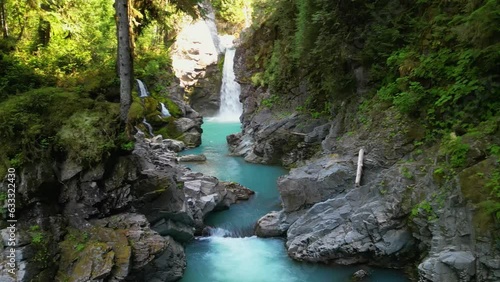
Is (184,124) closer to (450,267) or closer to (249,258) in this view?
(249,258)

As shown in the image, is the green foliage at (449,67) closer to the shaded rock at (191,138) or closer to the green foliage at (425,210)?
the green foliage at (425,210)

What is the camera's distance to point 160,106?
2666 centimetres

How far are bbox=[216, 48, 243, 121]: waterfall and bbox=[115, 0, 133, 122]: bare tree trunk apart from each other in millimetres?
25370

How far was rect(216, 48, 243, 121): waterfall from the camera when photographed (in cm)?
3478

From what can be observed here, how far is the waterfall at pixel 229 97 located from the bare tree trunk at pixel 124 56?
25370mm

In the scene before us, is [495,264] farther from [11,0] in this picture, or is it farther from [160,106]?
[160,106]

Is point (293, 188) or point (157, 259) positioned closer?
point (157, 259)

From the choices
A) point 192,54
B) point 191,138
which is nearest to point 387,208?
point 191,138

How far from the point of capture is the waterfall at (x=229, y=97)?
34.8 metres

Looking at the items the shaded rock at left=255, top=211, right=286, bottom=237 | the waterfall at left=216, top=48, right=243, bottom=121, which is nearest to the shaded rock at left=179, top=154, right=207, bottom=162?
the shaded rock at left=255, top=211, right=286, bottom=237

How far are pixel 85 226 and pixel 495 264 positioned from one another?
27.8 ft

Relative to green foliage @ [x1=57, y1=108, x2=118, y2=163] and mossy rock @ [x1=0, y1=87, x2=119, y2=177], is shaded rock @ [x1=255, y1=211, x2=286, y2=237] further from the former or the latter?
mossy rock @ [x1=0, y1=87, x2=119, y2=177]

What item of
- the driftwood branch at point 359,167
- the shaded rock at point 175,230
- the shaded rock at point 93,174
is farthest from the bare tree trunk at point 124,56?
the driftwood branch at point 359,167

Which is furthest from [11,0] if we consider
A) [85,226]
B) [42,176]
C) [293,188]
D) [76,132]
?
[293,188]
